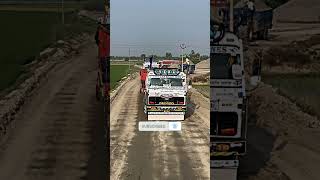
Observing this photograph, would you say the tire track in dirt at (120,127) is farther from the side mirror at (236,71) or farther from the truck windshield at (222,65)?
the side mirror at (236,71)

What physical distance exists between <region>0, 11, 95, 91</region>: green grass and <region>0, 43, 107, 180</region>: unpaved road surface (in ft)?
0.74

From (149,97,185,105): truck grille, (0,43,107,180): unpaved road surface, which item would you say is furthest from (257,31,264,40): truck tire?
(0,43,107,180): unpaved road surface

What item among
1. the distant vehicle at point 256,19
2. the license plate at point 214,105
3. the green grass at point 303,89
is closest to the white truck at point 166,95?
the license plate at point 214,105

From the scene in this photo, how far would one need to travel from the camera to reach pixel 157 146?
3684 mm

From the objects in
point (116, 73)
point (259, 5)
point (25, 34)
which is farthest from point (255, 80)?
point (25, 34)

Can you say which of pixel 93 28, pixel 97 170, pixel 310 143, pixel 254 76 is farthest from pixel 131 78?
pixel 310 143

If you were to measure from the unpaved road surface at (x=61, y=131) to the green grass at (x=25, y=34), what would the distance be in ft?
0.74

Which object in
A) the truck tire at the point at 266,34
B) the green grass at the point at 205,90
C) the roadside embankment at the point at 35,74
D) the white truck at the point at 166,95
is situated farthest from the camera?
the truck tire at the point at 266,34

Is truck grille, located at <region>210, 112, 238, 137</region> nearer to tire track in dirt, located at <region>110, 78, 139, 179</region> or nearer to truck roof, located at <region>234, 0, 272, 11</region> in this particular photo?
tire track in dirt, located at <region>110, 78, 139, 179</region>

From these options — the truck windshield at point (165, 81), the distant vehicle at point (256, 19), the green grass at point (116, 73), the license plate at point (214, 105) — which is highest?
the distant vehicle at point (256, 19)

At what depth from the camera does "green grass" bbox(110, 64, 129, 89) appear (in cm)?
371

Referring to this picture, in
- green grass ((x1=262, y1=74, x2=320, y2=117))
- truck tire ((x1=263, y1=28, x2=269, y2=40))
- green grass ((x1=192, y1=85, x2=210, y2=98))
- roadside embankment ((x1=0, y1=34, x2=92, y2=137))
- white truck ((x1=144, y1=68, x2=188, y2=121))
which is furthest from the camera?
green grass ((x1=262, y1=74, x2=320, y2=117))

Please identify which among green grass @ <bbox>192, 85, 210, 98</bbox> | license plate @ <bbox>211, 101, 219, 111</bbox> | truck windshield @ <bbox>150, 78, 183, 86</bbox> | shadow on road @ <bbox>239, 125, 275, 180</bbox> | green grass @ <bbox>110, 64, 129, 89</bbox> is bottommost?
shadow on road @ <bbox>239, 125, 275, 180</bbox>

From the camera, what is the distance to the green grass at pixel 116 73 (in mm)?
3705
